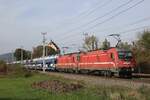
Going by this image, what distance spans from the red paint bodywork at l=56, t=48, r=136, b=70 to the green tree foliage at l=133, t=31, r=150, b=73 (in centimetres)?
1024

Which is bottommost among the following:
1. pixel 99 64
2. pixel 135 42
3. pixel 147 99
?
pixel 147 99

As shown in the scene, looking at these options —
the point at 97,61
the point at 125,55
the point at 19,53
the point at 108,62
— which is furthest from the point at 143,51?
the point at 19,53

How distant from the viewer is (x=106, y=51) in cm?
5047

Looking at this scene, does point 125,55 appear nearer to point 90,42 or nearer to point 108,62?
point 108,62

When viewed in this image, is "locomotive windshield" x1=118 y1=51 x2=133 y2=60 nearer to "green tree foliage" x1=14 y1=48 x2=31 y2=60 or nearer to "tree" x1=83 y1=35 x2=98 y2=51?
"tree" x1=83 y1=35 x2=98 y2=51

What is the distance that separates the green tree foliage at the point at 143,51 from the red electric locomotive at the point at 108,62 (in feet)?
33.8

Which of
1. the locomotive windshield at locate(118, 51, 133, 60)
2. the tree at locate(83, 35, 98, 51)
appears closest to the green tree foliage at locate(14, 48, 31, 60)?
the tree at locate(83, 35, 98, 51)

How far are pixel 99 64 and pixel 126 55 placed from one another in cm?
669

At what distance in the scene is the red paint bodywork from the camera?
4694 cm

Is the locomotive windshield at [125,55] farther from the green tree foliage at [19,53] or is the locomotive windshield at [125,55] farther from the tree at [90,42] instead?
the green tree foliage at [19,53]

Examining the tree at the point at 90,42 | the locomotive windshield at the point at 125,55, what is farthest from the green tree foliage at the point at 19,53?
the locomotive windshield at the point at 125,55

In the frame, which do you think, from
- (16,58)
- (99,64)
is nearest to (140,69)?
(99,64)

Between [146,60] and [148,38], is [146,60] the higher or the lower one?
the lower one

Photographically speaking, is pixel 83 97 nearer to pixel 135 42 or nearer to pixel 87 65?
pixel 87 65
